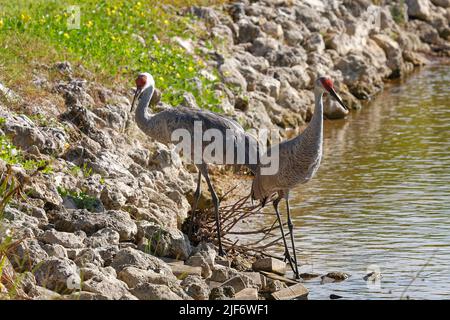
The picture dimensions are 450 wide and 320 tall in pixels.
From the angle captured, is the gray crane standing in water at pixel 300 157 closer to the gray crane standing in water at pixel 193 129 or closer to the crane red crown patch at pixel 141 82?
the gray crane standing in water at pixel 193 129

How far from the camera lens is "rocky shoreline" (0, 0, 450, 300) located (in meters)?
7.57

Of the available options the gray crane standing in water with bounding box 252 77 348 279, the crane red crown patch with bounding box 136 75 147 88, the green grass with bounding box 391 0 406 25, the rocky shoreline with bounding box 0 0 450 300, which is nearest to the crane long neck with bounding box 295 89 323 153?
the gray crane standing in water with bounding box 252 77 348 279

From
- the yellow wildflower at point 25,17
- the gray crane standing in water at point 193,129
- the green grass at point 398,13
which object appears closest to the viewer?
the gray crane standing in water at point 193,129

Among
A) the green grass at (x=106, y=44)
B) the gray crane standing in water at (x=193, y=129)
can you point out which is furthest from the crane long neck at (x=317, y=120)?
the green grass at (x=106, y=44)

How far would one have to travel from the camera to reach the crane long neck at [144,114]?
34.0ft

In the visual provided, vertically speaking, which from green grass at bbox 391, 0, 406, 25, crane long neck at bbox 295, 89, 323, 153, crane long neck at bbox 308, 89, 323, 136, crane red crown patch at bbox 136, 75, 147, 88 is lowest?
crane long neck at bbox 295, 89, 323, 153

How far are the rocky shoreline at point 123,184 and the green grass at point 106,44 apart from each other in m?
0.32

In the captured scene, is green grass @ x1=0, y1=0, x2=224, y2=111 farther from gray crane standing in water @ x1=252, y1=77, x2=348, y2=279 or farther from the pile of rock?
gray crane standing in water @ x1=252, y1=77, x2=348, y2=279

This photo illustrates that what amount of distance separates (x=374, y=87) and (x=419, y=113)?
2.13 metres

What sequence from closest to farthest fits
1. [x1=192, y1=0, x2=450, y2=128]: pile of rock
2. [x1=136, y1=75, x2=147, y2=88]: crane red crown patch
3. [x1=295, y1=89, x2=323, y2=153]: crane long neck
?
[x1=295, y1=89, x2=323, y2=153]: crane long neck → [x1=136, y1=75, x2=147, y2=88]: crane red crown patch → [x1=192, y1=0, x2=450, y2=128]: pile of rock

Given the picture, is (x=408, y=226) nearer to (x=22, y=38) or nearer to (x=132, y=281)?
(x=132, y=281)

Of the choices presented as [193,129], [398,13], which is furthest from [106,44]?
[398,13]

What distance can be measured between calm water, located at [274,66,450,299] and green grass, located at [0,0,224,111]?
2.08 meters

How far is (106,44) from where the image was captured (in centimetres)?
1317
